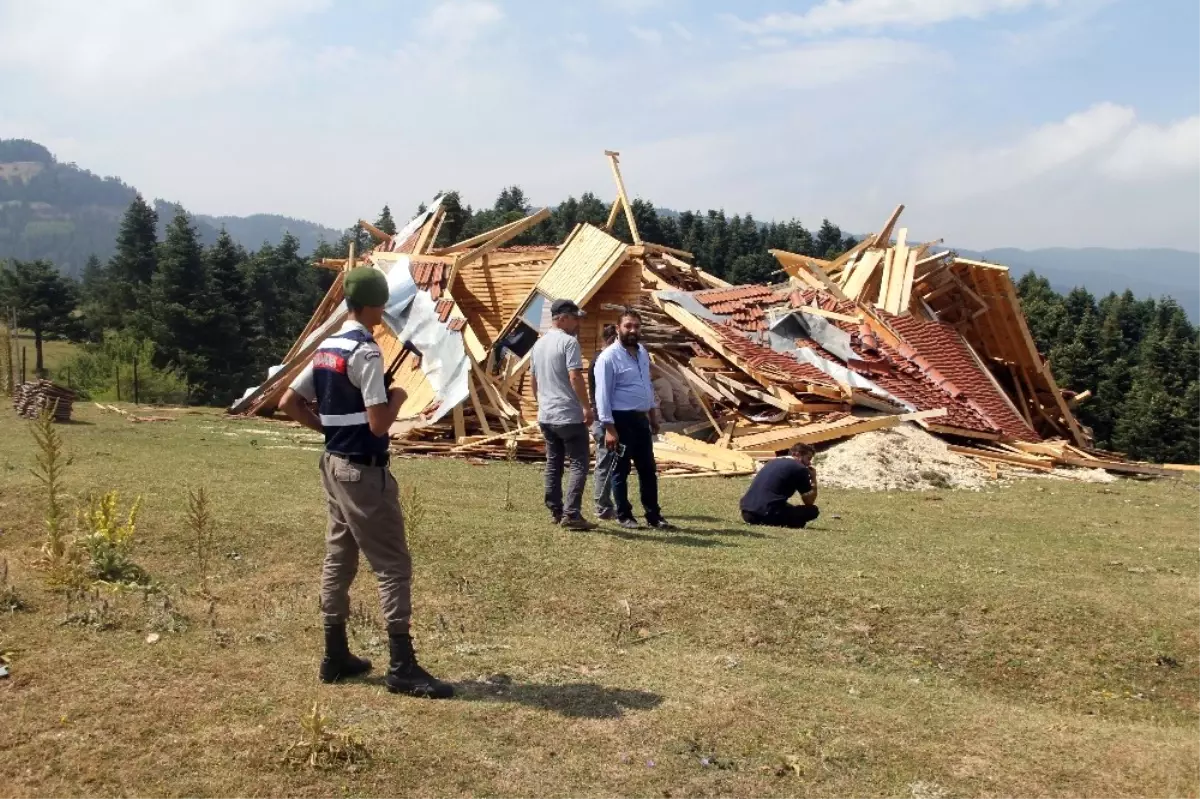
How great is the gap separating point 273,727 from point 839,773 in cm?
232

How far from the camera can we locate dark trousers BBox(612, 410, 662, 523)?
7703mm

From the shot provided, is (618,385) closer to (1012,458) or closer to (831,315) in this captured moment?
(1012,458)

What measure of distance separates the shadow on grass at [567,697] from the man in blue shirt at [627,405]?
3.17 m

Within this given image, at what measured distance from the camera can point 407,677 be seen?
4.35m

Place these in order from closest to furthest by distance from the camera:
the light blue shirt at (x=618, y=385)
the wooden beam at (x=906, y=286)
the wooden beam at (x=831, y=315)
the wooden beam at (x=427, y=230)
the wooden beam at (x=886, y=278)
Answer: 1. the light blue shirt at (x=618, y=385)
2. the wooden beam at (x=831, y=315)
3. the wooden beam at (x=906, y=286)
4. the wooden beam at (x=886, y=278)
5. the wooden beam at (x=427, y=230)

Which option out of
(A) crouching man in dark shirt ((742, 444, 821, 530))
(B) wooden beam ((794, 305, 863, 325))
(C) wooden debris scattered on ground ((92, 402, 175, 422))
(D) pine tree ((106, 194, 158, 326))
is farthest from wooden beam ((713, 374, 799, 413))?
(D) pine tree ((106, 194, 158, 326))

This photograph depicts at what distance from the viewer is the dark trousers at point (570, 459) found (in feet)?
24.0

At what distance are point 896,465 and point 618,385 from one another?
22.1ft

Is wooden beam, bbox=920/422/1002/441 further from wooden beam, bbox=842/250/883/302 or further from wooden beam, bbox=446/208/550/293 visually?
wooden beam, bbox=446/208/550/293

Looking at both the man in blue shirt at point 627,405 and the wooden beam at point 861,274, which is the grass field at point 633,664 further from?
the wooden beam at point 861,274

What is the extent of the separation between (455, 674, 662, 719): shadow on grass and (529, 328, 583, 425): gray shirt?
289cm

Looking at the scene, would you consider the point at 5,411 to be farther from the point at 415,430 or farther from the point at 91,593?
the point at 91,593

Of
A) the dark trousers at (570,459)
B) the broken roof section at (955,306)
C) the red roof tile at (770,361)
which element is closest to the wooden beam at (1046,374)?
the broken roof section at (955,306)

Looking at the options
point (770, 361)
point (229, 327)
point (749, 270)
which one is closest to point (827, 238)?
point (749, 270)
